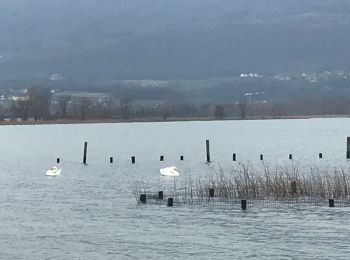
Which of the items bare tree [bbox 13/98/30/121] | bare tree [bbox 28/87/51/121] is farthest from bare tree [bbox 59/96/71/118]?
bare tree [bbox 13/98/30/121]

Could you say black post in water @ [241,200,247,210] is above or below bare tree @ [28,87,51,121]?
below

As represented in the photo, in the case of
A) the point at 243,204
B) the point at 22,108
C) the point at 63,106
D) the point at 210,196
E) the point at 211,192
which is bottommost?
the point at 243,204

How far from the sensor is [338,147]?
291ft

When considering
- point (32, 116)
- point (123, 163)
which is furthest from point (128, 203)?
point (32, 116)

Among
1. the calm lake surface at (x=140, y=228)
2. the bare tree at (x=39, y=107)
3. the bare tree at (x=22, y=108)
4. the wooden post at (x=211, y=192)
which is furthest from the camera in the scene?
the bare tree at (x=22, y=108)

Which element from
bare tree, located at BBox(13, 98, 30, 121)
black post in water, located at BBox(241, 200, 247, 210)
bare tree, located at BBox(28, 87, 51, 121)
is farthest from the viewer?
bare tree, located at BBox(13, 98, 30, 121)

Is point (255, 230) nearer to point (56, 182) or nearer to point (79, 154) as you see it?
point (56, 182)

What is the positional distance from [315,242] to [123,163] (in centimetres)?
4532

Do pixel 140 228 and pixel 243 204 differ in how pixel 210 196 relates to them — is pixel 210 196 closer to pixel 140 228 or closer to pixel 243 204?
pixel 243 204

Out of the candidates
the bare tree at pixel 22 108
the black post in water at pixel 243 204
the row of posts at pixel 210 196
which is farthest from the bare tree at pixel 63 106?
the black post in water at pixel 243 204

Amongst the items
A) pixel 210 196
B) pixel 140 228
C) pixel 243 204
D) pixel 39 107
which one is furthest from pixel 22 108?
pixel 140 228

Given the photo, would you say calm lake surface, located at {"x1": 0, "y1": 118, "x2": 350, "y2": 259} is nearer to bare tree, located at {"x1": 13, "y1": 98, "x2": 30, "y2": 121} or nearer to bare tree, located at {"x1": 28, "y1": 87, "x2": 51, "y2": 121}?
bare tree, located at {"x1": 28, "y1": 87, "x2": 51, "y2": 121}

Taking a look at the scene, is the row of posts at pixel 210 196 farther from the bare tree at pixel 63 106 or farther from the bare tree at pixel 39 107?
the bare tree at pixel 63 106

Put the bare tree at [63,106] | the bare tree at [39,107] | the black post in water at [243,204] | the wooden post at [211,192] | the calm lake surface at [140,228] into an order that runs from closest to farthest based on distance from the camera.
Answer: the calm lake surface at [140,228] → the black post in water at [243,204] → the wooden post at [211,192] → the bare tree at [39,107] → the bare tree at [63,106]
